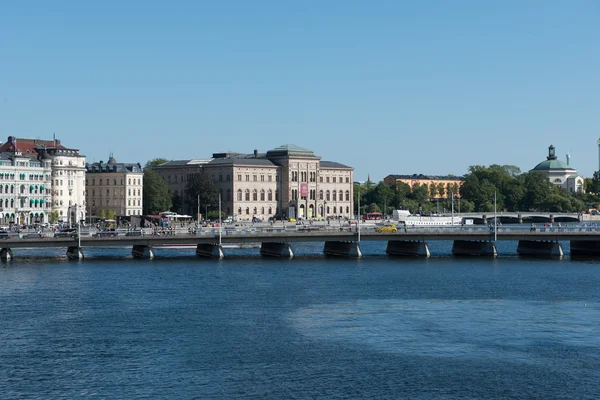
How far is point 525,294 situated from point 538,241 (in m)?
47.8

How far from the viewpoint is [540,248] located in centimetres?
12669

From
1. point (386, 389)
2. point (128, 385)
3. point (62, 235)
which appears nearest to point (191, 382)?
point (128, 385)

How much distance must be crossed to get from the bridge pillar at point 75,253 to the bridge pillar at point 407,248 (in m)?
36.4

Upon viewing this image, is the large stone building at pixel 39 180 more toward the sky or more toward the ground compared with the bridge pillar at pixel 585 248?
more toward the sky

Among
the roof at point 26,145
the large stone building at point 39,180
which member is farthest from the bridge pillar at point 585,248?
the roof at point 26,145

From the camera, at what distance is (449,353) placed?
56.3m

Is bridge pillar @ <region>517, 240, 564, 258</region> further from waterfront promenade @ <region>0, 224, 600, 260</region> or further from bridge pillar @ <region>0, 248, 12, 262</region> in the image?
bridge pillar @ <region>0, 248, 12, 262</region>

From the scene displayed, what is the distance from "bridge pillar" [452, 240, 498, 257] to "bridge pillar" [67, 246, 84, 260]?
144 ft

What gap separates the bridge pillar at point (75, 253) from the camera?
113 meters

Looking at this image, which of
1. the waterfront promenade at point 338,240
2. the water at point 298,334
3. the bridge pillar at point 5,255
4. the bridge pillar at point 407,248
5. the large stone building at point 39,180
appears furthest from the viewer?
the large stone building at point 39,180

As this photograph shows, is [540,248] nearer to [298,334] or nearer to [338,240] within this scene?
[338,240]

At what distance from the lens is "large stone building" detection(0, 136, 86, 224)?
179125mm

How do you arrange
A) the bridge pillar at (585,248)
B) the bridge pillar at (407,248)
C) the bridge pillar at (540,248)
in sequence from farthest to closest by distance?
the bridge pillar at (585,248) → the bridge pillar at (540,248) → the bridge pillar at (407,248)

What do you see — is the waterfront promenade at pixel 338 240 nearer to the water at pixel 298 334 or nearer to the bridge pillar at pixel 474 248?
the bridge pillar at pixel 474 248
